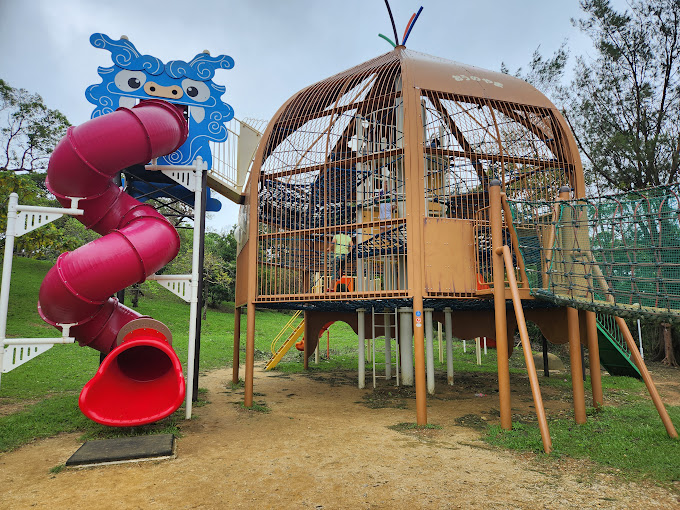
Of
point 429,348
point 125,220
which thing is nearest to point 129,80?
point 125,220

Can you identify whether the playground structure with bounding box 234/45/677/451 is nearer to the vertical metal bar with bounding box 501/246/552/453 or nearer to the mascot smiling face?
the vertical metal bar with bounding box 501/246/552/453

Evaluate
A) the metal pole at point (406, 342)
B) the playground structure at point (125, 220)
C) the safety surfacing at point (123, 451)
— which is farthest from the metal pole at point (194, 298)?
the metal pole at point (406, 342)

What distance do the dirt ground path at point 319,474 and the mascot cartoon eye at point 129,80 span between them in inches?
266

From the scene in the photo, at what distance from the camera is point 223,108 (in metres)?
9.95

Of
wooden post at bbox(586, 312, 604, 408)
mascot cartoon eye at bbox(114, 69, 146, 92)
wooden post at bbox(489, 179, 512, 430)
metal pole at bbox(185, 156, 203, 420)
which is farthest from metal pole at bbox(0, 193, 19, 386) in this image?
wooden post at bbox(586, 312, 604, 408)

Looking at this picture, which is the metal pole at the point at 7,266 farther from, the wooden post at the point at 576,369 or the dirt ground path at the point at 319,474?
the wooden post at the point at 576,369

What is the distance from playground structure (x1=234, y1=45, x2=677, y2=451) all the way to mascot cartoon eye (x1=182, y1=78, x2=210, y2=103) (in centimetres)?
158

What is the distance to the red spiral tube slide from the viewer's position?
22.7 feet

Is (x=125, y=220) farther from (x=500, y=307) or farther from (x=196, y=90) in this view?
(x=500, y=307)

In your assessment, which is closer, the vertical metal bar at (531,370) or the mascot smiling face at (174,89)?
the vertical metal bar at (531,370)

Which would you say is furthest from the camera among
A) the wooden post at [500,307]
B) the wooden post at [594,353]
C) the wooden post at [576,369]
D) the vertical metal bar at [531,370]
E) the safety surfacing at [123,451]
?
the wooden post at [594,353]

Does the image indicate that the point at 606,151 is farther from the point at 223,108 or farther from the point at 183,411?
the point at 183,411

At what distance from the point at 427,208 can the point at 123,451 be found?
6.67m

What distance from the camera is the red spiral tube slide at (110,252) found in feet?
22.7
